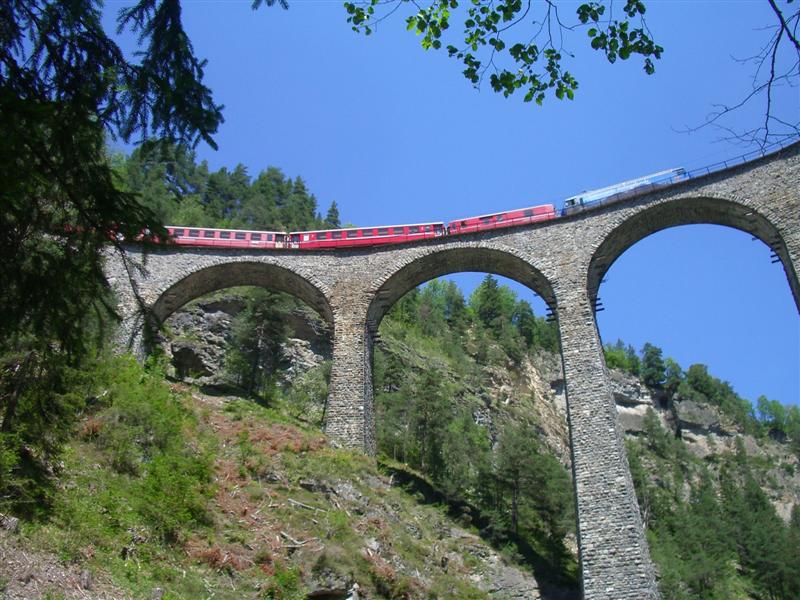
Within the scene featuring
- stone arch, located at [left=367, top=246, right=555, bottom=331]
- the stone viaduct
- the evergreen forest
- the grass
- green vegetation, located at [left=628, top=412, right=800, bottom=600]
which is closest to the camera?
the evergreen forest

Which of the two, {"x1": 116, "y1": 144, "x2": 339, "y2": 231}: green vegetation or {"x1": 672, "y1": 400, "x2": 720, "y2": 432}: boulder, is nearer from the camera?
{"x1": 116, "y1": 144, "x2": 339, "y2": 231}: green vegetation

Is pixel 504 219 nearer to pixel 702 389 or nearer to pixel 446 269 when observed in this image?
pixel 446 269

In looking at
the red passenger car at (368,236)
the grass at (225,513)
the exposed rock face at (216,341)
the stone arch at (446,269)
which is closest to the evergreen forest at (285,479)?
the grass at (225,513)

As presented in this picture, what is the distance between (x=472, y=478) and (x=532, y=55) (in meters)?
25.5

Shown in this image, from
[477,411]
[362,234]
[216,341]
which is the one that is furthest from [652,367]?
[362,234]

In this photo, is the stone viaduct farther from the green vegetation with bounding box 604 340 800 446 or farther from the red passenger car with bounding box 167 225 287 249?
the green vegetation with bounding box 604 340 800 446

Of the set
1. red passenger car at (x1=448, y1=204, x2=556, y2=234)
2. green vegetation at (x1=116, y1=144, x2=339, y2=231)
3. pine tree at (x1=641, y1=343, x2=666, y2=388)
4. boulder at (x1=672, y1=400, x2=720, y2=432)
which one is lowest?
red passenger car at (x1=448, y1=204, x2=556, y2=234)

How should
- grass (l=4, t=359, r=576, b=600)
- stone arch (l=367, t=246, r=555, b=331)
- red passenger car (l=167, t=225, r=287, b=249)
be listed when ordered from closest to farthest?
grass (l=4, t=359, r=576, b=600), stone arch (l=367, t=246, r=555, b=331), red passenger car (l=167, t=225, r=287, b=249)

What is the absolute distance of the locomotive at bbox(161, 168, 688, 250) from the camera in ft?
79.8

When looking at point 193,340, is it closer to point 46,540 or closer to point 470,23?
point 46,540

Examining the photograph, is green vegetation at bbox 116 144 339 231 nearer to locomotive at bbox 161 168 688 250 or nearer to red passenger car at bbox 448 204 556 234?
locomotive at bbox 161 168 688 250

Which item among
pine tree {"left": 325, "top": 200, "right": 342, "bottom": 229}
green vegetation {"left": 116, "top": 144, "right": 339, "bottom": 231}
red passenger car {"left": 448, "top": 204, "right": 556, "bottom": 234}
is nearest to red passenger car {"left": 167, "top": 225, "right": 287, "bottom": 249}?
red passenger car {"left": 448, "top": 204, "right": 556, "bottom": 234}

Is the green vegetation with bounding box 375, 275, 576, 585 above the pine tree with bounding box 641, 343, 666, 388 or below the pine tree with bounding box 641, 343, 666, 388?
below

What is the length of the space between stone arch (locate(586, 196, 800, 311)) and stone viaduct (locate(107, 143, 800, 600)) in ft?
0.14
